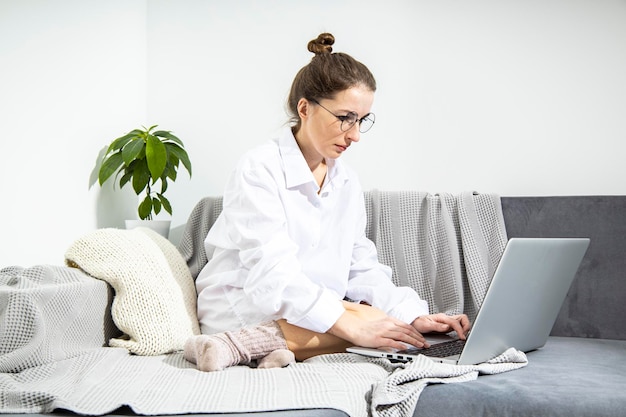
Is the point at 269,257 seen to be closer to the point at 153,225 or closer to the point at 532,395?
the point at 532,395

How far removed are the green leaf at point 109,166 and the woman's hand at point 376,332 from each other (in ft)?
3.93

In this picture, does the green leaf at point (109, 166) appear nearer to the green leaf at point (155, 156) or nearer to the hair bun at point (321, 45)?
the green leaf at point (155, 156)

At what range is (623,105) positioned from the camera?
103 inches

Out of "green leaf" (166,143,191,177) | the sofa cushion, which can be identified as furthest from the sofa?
"green leaf" (166,143,191,177)

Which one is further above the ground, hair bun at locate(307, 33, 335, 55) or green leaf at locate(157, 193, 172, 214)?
hair bun at locate(307, 33, 335, 55)

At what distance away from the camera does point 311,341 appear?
1769 millimetres

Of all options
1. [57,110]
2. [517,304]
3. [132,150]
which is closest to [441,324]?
[517,304]

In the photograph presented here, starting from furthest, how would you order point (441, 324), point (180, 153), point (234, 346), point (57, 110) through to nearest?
point (180, 153) → point (57, 110) → point (441, 324) → point (234, 346)

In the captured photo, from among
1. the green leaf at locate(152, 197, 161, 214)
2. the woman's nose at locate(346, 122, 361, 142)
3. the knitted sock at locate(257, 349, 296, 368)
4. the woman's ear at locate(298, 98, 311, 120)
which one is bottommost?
the knitted sock at locate(257, 349, 296, 368)

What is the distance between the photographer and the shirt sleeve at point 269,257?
1.72 meters

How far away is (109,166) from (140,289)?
0.92 metres

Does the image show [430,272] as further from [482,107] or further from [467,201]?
[482,107]

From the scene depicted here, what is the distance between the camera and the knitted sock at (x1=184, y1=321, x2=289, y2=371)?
159 centimetres

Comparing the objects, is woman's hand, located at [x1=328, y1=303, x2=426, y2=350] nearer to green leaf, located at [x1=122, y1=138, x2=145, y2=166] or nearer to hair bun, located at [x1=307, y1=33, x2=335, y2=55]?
hair bun, located at [x1=307, y1=33, x2=335, y2=55]
